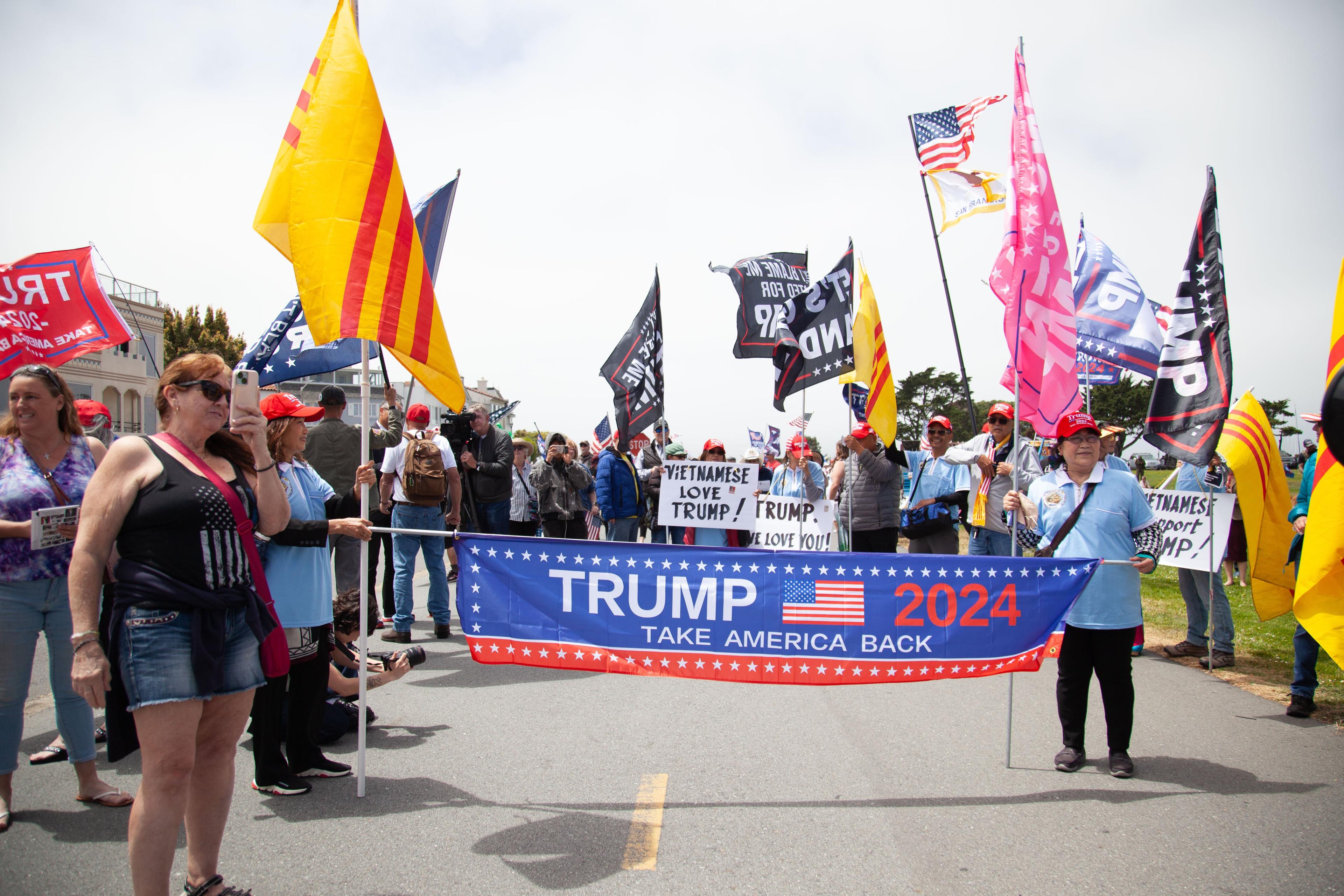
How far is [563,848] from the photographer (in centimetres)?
335

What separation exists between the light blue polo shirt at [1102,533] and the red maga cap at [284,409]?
167 inches

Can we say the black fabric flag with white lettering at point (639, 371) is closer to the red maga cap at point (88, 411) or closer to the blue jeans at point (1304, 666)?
the red maga cap at point (88, 411)

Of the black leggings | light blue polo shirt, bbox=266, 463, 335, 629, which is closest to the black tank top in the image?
light blue polo shirt, bbox=266, 463, 335, 629

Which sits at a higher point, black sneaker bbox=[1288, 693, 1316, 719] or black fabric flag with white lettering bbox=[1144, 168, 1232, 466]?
black fabric flag with white lettering bbox=[1144, 168, 1232, 466]

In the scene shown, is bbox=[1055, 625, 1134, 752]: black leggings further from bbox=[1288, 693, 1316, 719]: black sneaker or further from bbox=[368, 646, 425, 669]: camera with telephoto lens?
bbox=[368, 646, 425, 669]: camera with telephoto lens

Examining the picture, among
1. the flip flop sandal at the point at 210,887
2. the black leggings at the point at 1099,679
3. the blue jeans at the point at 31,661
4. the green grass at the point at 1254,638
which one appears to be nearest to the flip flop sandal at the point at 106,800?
the blue jeans at the point at 31,661

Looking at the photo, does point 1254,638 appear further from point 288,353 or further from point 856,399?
point 288,353

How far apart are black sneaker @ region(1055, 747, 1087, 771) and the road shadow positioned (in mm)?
2483

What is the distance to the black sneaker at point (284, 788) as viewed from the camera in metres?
3.91

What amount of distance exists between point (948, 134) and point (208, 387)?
12280 mm

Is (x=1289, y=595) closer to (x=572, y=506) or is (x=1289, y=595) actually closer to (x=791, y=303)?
(x=791, y=303)

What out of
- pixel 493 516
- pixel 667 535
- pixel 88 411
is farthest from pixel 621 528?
pixel 88 411

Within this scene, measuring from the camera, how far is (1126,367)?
835cm

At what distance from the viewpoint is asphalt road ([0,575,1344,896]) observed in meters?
3.12
